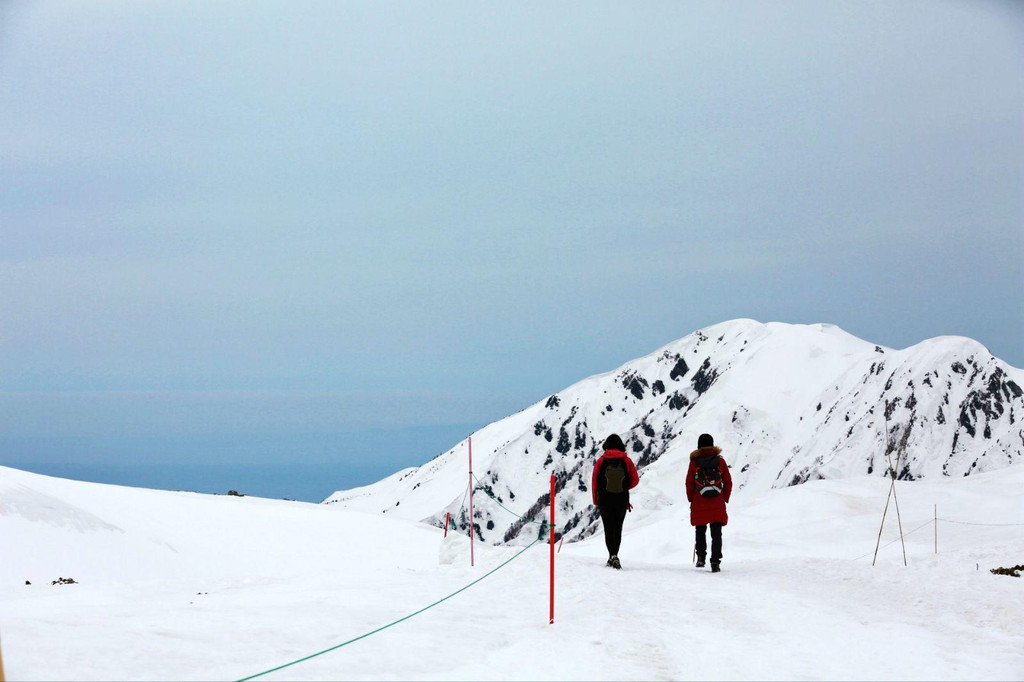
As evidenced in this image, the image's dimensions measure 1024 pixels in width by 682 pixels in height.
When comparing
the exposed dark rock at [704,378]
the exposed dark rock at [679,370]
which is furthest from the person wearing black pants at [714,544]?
the exposed dark rock at [679,370]

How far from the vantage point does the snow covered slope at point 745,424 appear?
87.5m

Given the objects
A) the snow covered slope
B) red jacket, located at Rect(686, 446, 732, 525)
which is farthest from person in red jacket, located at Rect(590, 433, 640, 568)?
the snow covered slope

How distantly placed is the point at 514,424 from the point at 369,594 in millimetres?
157339

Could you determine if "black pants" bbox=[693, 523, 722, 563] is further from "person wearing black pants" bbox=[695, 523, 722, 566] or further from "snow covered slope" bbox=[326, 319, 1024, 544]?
"snow covered slope" bbox=[326, 319, 1024, 544]

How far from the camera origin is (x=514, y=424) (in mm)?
168375

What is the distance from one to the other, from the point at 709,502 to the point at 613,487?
6.30 feet

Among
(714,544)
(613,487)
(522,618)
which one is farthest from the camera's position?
(714,544)

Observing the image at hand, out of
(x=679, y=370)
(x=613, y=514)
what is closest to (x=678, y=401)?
(x=679, y=370)

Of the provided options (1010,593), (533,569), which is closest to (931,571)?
(1010,593)

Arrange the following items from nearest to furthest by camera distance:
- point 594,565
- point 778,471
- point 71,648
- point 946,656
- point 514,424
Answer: point 71,648 → point 946,656 → point 594,565 → point 778,471 → point 514,424

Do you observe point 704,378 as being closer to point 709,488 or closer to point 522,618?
point 709,488

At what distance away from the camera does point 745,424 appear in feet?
369

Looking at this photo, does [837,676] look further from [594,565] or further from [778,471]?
[778,471]

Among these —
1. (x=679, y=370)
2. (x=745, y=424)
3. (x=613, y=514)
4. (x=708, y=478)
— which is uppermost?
(x=679, y=370)
